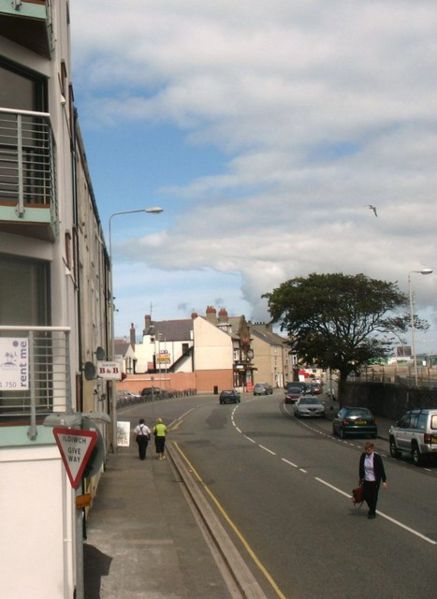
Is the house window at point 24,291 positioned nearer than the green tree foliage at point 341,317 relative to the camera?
Yes

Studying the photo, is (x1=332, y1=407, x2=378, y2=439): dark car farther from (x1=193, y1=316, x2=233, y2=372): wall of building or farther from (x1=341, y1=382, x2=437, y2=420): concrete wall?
(x1=193, y1=316, x2=233, y2=372): wall of building

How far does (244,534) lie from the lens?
14.7 m

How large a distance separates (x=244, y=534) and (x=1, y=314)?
6870 millimetres

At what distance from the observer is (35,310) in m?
10.5

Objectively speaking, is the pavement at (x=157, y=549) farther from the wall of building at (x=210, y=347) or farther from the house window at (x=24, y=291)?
the wall of building at (x=210, y=347)

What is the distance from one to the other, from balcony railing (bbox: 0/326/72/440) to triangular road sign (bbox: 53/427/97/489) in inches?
47.9

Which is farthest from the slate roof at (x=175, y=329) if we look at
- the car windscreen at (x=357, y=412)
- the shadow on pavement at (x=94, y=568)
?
the shadow on pavement at (x=94, y=568)

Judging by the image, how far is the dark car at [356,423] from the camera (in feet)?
121

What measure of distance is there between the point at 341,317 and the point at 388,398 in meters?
6.58

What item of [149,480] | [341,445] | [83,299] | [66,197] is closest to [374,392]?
[341,445]

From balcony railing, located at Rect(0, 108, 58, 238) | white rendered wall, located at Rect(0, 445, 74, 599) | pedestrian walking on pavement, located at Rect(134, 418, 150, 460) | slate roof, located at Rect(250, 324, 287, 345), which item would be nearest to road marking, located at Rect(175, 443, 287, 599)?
white rendered wall, located at Rect(0, 445, 74, 599)

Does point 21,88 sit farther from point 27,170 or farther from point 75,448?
point 75,448

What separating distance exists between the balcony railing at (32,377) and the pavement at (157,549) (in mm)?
2637

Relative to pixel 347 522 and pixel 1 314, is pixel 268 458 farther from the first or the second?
pixel 1 314
